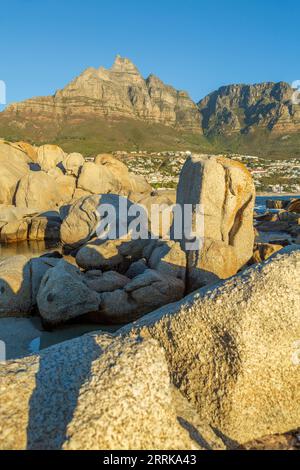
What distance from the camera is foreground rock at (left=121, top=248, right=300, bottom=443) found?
18.8ft

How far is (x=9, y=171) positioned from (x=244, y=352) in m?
37.7

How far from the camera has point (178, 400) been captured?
5.50 metres

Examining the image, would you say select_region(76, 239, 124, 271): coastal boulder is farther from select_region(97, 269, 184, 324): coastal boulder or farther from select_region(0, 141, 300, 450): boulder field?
select_region(0, 141, 300, 450): boulder field

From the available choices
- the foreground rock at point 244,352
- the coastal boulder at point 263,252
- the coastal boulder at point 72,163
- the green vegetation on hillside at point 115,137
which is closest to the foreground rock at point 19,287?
the foreground rock at point 244,352

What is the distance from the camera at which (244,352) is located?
→ 5809mm

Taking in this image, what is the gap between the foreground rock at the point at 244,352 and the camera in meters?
5.72

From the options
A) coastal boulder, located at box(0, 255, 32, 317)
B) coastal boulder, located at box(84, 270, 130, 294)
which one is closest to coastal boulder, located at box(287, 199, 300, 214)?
coastal boulder, located at box(84, 270, 130, 294)

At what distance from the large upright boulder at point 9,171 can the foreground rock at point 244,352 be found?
1349 inches

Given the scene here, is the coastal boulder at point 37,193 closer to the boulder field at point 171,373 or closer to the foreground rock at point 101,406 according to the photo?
the boulder field at point 171,373

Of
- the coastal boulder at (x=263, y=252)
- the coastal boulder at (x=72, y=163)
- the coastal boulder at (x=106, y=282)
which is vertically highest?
the coastal boulder at (x=72, y=163)

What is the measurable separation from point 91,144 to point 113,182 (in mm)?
104221

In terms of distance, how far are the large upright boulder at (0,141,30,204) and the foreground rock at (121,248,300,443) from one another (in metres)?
34.3

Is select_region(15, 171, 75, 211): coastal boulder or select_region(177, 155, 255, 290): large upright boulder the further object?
select_region(15, 171, 75, 211): coastal boulder

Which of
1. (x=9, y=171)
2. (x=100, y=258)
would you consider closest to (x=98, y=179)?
(x=9, y=171)
